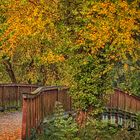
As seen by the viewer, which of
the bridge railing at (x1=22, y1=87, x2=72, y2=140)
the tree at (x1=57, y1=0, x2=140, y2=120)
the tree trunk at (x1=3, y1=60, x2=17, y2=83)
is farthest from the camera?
the tree trunk at (x1=3, y1=60, x2=17, y2=83)

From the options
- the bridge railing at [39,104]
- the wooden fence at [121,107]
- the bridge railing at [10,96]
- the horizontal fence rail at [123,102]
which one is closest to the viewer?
the bridge railing at [39,104]

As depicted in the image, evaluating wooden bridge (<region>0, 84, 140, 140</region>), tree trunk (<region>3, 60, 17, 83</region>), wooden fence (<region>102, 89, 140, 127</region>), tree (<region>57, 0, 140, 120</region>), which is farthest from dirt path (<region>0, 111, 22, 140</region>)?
tree trunk (<region>3, 60, 17, 83</region>)

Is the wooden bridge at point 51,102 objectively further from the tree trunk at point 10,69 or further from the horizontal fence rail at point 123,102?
the tree trunk at point 10,69

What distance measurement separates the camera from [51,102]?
19.1 metres

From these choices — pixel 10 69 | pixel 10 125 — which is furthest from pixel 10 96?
pixel 10 69

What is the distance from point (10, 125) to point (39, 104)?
3109 millimetres

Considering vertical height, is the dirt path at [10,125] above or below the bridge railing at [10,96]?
below

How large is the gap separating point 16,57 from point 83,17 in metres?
15.7

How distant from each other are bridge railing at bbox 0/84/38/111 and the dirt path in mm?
720

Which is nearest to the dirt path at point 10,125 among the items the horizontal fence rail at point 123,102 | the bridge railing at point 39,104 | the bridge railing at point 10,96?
the bridge railing at point 10,96

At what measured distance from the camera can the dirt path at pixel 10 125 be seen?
16.4 meters

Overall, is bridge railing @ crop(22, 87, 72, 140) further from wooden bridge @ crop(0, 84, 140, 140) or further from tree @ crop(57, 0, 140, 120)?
tree @ crop(57, 0, 140, 120)

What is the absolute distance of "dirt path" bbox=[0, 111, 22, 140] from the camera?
53.8 ft

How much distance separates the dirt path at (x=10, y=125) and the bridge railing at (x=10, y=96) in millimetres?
720
